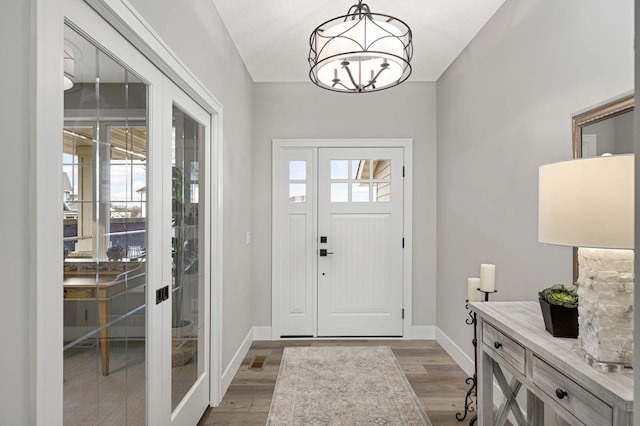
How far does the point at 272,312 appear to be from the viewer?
3879mm

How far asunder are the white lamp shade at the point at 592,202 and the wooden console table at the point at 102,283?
58.9 inches

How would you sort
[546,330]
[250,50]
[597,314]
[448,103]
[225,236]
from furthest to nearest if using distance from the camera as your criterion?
1. [448,103]
2. [250,50]
3. [225,236]
4. [546,330]
5. [597,314]

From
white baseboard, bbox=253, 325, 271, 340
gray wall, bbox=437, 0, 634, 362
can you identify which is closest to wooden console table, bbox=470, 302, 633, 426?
gray wall, bbox=437, 0, 634, 362

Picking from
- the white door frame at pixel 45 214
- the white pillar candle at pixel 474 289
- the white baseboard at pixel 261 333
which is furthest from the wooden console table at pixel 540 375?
the white baseboard at pixel 261 333

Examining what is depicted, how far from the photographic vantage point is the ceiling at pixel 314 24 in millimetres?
2480

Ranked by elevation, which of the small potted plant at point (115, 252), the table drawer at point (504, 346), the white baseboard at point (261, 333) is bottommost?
the white baseboard at point (261, 333)

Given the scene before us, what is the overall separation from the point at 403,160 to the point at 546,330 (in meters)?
2.67

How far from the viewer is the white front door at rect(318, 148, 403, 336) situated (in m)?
3.88

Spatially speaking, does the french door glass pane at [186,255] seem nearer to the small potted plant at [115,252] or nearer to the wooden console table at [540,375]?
the small potted plant at [115,252]

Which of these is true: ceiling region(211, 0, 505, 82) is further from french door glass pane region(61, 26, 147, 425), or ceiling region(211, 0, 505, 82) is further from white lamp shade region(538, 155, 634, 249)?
white lamp shade region(538, 155, 634, 249)

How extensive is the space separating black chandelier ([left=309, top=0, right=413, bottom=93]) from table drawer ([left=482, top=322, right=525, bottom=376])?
4.22 ft

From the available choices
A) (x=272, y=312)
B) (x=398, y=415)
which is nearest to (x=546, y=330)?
(x=398, y=415)

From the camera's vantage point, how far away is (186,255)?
7.11 ft
